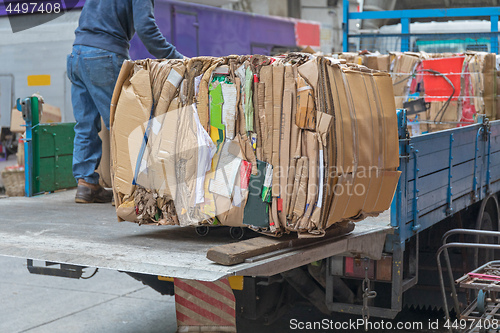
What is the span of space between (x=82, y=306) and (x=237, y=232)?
9.77 ft

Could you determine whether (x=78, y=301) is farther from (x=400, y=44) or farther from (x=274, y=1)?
(x=274, y=1)

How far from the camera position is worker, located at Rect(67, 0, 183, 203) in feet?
15.5

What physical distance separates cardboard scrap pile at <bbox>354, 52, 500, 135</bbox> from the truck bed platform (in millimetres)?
2381

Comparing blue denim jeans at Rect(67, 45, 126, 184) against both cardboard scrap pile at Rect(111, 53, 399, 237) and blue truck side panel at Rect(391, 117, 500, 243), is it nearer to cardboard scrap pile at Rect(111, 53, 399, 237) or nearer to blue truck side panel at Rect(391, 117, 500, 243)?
cardboard scrap pile at Rect(111, 53, 399, 237)

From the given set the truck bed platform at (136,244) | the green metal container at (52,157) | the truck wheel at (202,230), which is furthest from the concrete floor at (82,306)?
the truck wheel at (202,230)

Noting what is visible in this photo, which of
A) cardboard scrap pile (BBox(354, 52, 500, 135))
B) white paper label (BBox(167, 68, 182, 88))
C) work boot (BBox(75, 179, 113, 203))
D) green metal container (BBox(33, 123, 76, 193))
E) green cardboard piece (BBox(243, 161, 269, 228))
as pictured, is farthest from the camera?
cardboard scrap pile (BBox(354, 52, 500, 135))

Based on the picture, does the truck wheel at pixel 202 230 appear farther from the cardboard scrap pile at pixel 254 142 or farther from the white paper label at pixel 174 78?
the white paper label at pixel 174 78

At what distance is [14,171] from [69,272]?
241 cm

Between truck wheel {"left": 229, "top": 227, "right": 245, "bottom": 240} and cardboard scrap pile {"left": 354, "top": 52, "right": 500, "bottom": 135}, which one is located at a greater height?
cardboard scrap pile {"left": 354, "top": 52, "right": 500, "bottom": 135}

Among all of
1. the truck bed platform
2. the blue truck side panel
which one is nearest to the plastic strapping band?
the truck bed platform

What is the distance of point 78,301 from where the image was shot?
6.30 metres

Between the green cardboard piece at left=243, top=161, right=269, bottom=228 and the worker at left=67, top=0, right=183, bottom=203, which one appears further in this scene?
the worker at left=67, top=0, right=183, bottom=203

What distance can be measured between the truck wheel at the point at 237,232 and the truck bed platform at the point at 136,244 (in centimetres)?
5

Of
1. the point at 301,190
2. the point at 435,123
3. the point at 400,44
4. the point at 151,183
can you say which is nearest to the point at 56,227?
the point at 151,183
